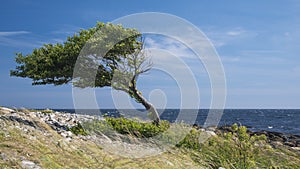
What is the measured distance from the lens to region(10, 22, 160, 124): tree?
12531 mm

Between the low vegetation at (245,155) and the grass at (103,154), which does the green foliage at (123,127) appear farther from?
the low vegetation at (245,155)

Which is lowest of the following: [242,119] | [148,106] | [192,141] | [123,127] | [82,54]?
[242,119]

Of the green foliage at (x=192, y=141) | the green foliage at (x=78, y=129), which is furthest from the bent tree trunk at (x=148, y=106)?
the green foliage at (x=192, y=141)

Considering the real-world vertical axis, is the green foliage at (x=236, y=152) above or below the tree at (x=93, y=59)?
below

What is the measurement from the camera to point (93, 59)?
42.5 feet

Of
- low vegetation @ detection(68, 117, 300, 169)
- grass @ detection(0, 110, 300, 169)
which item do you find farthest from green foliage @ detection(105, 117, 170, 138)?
low vegetation @ detection(68, 117, 300, 169)

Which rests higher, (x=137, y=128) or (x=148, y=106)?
(x=148, y=106)

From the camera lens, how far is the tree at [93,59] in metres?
12.5

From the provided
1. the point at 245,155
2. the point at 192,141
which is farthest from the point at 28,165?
the point at 192,141

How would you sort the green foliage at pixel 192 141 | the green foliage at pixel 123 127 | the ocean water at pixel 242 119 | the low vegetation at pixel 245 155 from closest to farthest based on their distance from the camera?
1. the low vegetation at pixel 245 155
2. the green foliage at pixel 192 141
3. the green foliage at pixel 123 127
4. the ocean water at pixel 242 119

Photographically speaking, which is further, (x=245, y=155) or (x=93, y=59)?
(x=93, y=59)

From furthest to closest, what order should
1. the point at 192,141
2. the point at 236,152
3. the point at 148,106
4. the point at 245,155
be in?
the point at 148,106, the point at 192,141, the point at 236,152, the point at 245,155

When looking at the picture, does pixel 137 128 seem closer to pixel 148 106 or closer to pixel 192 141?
pixel 148 106

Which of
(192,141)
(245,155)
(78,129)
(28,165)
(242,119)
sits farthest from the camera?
(242,119)
